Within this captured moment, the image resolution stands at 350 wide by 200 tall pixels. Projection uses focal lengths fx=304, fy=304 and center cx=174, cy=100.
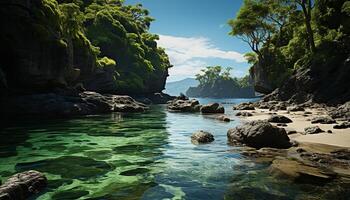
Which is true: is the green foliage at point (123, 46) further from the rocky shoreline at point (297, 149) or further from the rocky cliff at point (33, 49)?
the rocky shoreline at point (297, 149)

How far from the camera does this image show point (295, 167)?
954 centimetres

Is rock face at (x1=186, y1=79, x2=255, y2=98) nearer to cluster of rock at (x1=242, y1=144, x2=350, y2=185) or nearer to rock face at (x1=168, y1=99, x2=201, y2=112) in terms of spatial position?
rock face at (x1=168, y1=99, x2=201, y2=112)

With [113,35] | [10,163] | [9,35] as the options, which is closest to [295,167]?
[10,163]

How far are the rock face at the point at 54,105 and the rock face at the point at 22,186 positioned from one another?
877 inches

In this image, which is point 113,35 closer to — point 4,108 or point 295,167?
point 4,108

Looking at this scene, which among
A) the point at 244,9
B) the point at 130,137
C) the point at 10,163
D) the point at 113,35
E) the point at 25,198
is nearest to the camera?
the point at 25,198

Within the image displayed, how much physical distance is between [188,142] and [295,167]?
24.2 feet

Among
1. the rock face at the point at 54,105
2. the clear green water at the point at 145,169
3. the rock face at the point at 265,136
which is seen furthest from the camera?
the rock face at the point at 54,105

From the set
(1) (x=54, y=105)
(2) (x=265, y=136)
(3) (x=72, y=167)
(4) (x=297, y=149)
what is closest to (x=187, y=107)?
(1) (x=54, y=105)

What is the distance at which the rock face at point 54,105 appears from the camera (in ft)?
92.1

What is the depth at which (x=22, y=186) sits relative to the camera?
7273mm

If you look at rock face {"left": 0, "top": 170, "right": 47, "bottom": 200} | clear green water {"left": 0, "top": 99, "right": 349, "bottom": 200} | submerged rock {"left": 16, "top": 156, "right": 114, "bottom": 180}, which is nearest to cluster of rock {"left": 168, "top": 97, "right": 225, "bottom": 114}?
clear green water {"left": 0, "top": 99, "right": 349, "bottom": 200}

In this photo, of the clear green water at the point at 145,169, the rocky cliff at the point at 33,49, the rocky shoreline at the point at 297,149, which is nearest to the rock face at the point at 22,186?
the clear green water at the point at 145,169

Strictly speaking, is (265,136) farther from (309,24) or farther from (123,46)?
(123,46)
